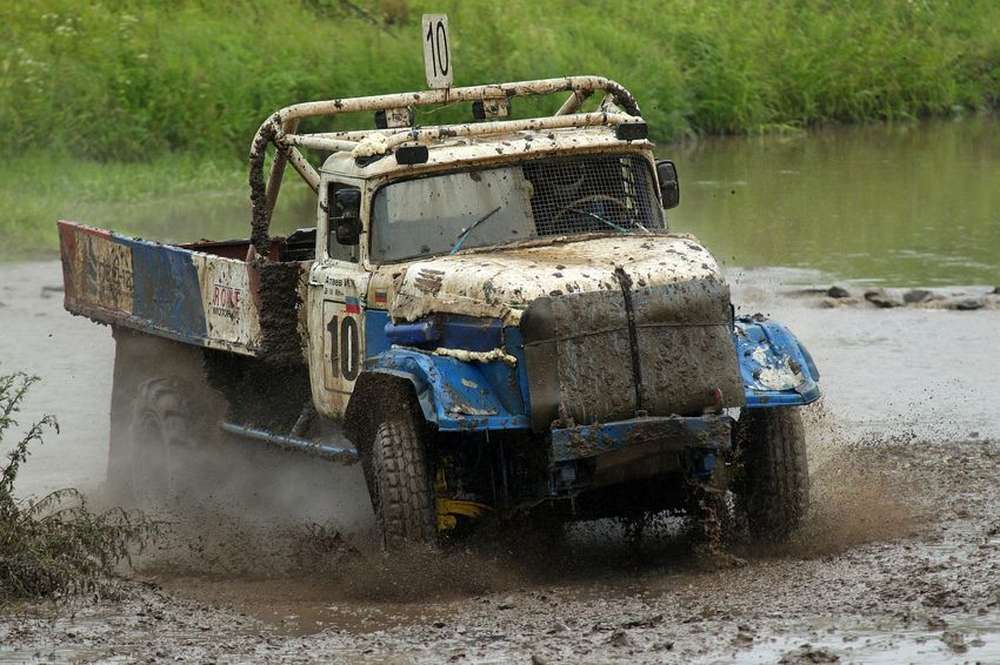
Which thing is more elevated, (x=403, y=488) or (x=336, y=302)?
(x=336, y=302)

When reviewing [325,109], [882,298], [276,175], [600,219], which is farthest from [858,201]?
[600,219]

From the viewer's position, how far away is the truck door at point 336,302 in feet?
31.8

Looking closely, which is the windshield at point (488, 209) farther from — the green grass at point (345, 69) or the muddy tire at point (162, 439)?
the green grass at point (345, 69)

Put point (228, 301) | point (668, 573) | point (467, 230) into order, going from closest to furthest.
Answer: point (668, 573) → point (467, 230) → point (228, 301)

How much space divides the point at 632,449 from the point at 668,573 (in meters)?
0.69

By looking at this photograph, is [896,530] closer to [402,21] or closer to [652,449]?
[652,449]

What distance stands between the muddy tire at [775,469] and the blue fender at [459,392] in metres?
1.24

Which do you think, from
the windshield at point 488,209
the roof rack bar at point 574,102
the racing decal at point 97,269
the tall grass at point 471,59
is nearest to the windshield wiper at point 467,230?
the windshield at point 488,209

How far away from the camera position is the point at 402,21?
30703 millimetres

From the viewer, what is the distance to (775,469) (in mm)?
9250

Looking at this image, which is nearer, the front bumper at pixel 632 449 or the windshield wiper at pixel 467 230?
the front bumper at pixel 632 449

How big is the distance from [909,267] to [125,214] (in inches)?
345

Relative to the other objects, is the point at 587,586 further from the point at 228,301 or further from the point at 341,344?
the point at 228,301

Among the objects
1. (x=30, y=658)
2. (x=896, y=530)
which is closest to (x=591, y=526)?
(x=896, y=530)
